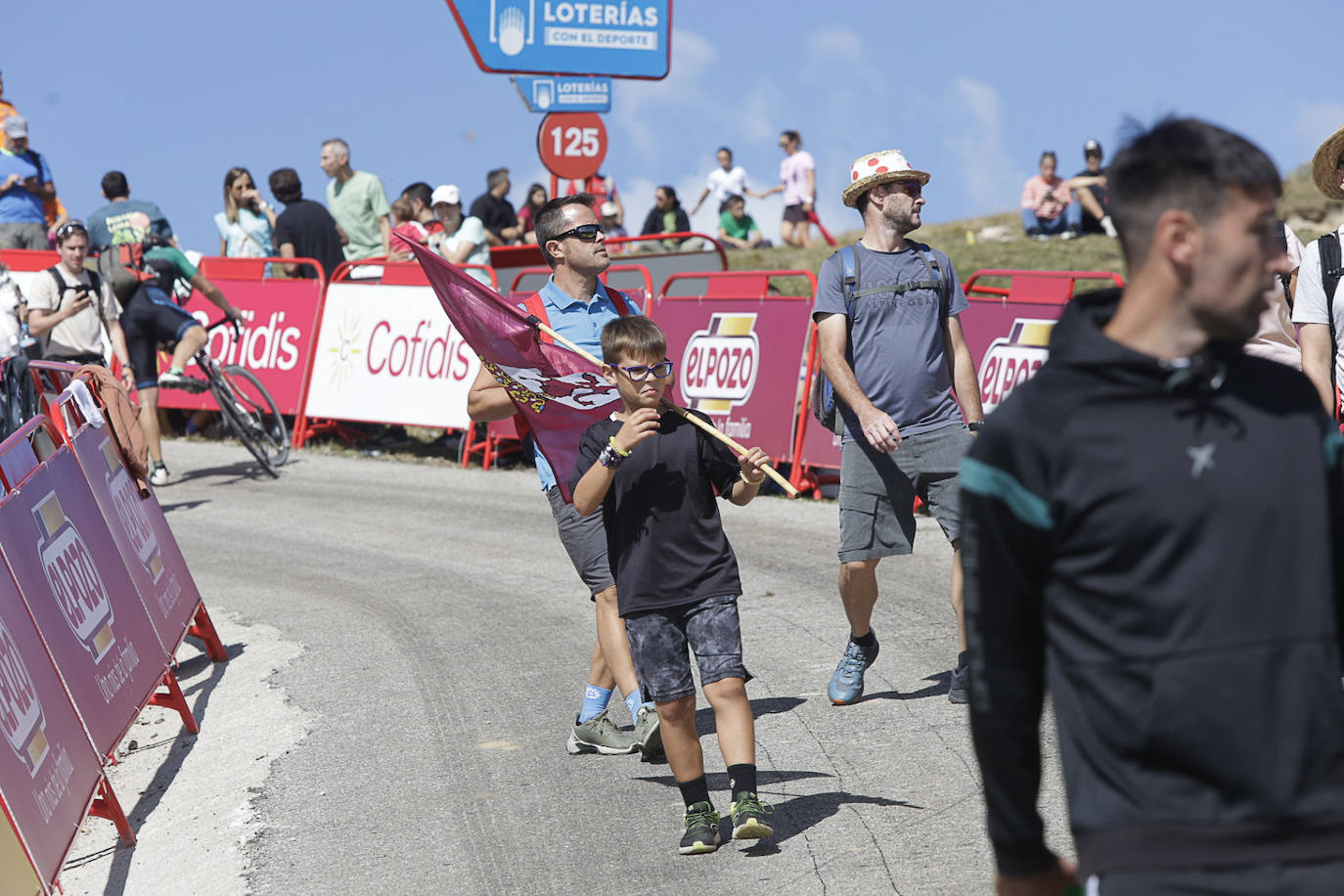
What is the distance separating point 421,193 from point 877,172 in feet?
35.4

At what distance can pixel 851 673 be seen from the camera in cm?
672

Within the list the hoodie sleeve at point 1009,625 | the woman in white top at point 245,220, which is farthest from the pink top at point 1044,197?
the hoodie sleeve at point 1009,625

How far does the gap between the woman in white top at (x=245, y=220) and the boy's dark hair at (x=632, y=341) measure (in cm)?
1330

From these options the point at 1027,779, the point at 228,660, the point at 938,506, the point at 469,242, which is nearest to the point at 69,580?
the point at 228,660

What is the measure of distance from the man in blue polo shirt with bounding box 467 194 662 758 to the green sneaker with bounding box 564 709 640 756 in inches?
3.3

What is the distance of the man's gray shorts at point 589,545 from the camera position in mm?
6137

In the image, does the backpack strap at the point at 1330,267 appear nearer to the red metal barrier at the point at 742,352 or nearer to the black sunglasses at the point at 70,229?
the red metal barrier at the point at 742,352

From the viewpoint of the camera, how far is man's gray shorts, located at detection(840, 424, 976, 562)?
6.47 meters

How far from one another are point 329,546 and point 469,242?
4.79m

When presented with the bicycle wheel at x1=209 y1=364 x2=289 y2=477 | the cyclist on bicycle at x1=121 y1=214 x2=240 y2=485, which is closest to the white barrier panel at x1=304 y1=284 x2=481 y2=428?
the bicycle wheel at x1=209 y1=364 x2=289 y2=477

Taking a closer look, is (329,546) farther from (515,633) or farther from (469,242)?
(469,242)

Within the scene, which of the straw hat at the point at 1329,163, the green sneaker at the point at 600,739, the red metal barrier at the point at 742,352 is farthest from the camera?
the red metal barrier at the point at 742,352

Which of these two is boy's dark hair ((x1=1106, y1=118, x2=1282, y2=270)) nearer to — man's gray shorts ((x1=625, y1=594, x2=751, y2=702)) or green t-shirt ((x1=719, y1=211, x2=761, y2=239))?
man's gray shorts ((x1=625, y1=594, x2=751, y2=702))

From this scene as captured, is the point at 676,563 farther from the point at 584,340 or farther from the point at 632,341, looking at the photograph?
the point at 584,340
